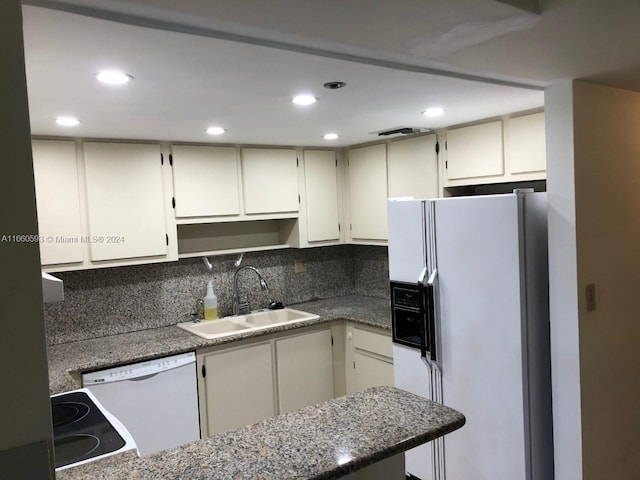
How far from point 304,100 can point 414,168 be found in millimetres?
1351

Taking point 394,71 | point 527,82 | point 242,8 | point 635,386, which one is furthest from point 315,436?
point 635,386

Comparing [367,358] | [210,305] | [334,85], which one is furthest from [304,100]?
[367,358]

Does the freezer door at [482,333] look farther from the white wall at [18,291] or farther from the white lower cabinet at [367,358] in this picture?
the white wall at [18,291]

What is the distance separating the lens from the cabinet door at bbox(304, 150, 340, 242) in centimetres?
372

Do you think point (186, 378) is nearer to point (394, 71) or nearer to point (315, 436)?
point (315, 436)

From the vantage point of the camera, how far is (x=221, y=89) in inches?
74.3

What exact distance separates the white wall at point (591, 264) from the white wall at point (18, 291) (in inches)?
76.5

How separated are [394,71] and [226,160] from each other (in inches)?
70.9

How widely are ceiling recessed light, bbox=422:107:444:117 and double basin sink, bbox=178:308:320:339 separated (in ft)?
5.14

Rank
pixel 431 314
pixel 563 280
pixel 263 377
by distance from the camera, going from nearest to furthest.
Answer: pixel 563 280 → pixel 431 314 → pixel 263 377

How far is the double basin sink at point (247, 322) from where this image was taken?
330 cm

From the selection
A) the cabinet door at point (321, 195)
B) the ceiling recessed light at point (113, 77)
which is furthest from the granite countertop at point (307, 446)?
the cabinet door at point (321, 195)

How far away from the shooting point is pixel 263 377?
3201 millimetres

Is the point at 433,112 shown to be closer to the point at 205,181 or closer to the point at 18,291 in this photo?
the point at 205,181
